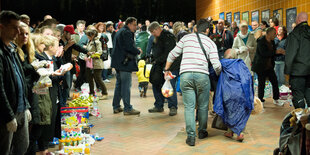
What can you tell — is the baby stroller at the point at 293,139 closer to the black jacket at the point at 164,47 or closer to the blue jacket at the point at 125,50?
the black jacket at the point at 164,47

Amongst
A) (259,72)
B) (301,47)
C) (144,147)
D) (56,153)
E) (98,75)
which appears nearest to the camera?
(56,153)

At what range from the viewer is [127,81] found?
8.09m

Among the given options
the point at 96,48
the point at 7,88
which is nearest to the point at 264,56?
the point at 96,48

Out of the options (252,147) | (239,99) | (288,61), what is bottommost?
(252,147)

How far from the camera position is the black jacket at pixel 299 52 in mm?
6926

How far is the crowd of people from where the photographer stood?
11.8 ft

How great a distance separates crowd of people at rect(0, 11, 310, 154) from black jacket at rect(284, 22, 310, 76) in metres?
0.02

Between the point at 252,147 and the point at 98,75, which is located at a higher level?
the point at 98,75

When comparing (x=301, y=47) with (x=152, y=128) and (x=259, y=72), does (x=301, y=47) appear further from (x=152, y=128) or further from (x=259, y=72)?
(x=152, y=128)

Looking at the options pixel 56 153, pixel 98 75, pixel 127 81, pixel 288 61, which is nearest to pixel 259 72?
pixel 288 61

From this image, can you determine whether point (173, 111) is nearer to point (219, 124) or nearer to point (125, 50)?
point (125, 50)

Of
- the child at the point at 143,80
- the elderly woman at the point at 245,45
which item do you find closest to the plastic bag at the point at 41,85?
the child at the point at 143,80

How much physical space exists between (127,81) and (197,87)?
242 centimetres

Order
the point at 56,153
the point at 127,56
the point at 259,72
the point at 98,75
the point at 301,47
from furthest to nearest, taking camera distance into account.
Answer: the point at 98,75
the point at 259,72
the point at 127,56
the point at 301,47
the point at 56,153
